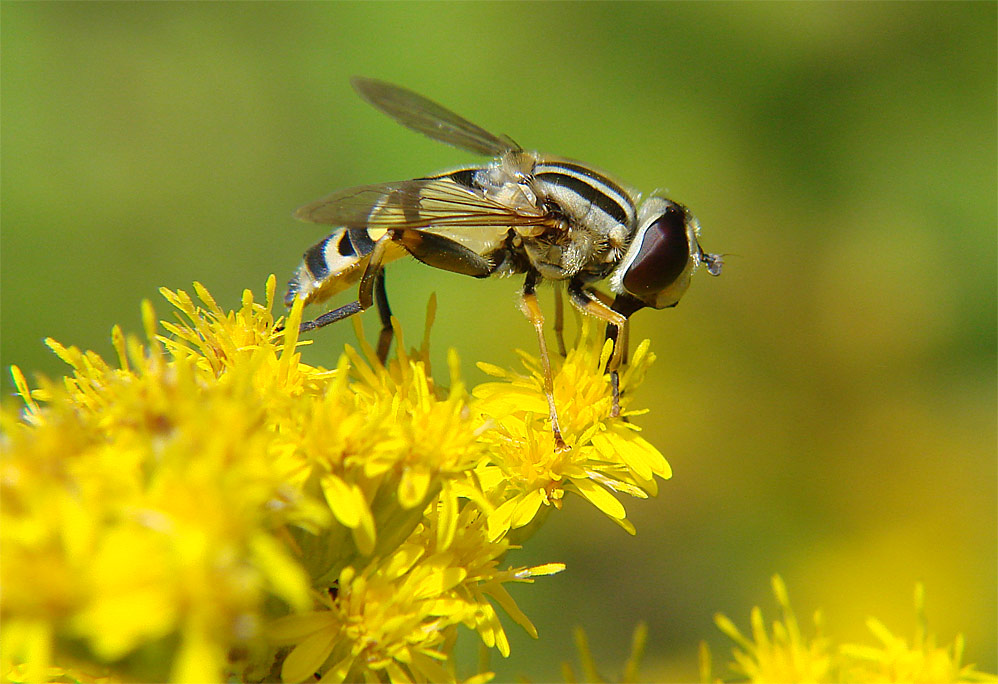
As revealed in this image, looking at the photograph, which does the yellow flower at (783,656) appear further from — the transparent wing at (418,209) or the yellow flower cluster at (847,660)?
the transparent wing at (418,209)

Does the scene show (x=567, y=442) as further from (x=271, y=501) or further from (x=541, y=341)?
(x=271, y=501)

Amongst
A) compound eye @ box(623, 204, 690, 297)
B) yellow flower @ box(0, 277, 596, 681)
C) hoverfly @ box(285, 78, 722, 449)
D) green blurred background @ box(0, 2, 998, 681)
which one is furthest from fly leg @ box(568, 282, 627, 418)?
green blurred background @ box(0, 2, 998, 681)

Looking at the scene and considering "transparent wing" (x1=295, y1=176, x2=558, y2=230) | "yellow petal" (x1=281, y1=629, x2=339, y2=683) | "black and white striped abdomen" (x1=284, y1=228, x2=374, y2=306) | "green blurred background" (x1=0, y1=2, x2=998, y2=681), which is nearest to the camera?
"yellow petal" (x1=281, y1=629, x2=339, y2=683)

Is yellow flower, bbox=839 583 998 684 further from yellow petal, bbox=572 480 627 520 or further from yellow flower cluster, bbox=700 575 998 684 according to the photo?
yellow petal, bbox=572 480 627 520

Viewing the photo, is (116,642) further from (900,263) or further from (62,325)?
(900,263)

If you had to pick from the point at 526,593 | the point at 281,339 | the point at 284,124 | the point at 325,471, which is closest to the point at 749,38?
the point at 284,124

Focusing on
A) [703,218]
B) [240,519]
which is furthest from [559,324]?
[703,218]
